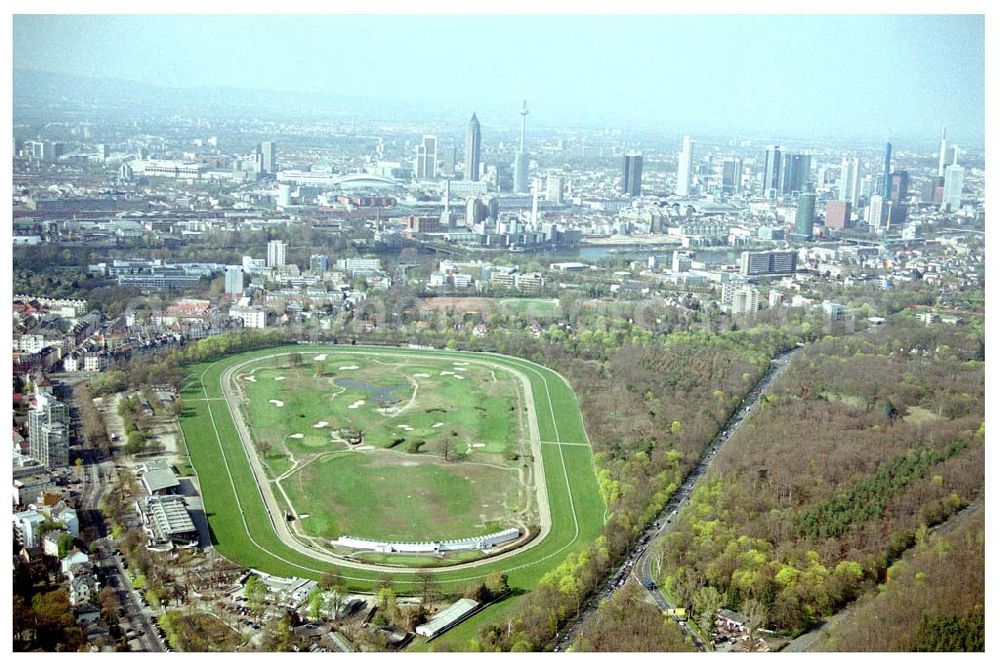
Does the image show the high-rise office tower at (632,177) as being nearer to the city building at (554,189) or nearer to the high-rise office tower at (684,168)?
the high-rise office tower at (684,168)

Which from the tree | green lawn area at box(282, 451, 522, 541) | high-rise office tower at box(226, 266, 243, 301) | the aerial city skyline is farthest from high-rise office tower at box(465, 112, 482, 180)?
the tree

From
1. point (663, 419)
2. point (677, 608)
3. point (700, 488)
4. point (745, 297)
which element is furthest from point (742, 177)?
point (677, 608)

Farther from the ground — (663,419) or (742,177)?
(742,177)

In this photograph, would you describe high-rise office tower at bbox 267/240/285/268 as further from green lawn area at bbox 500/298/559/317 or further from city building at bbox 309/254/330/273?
green lawn area at bbox 500/298/559/317

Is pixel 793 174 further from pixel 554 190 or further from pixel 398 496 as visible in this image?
pixel 398 496

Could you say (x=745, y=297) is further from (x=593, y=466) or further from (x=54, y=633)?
(x=54, y=633)

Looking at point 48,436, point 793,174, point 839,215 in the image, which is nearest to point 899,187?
point 839,215
